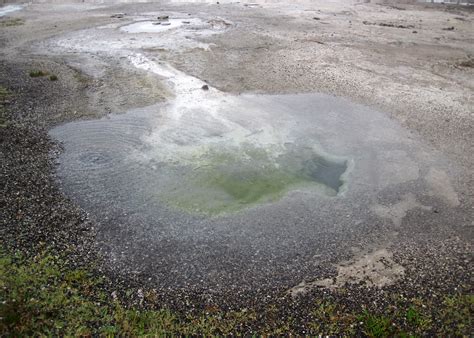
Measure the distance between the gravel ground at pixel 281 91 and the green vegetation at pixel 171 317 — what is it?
15 cm

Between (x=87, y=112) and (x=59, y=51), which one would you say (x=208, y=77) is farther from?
(x=59, y=51)

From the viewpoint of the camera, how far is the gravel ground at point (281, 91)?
20.5ft

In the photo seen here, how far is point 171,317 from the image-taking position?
18.6 feet

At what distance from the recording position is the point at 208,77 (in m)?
14.3

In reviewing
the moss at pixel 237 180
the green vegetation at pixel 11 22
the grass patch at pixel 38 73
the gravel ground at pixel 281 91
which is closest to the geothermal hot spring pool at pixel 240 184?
the moss at pixel 237 180

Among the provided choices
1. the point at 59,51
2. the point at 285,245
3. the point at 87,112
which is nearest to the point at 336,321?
the point at 285,245

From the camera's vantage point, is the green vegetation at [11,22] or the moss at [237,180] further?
the green vegetation at [11,22]

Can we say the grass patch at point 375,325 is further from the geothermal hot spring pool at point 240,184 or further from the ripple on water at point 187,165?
the ripple on water at point 187,165

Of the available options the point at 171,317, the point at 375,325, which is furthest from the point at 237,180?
the point at 375,325

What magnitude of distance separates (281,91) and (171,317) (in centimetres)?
960

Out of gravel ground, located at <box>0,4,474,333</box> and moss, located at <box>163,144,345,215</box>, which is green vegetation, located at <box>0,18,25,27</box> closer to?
gravel ground, located at <box>0,4,474,333</box>

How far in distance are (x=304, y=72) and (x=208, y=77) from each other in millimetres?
3802

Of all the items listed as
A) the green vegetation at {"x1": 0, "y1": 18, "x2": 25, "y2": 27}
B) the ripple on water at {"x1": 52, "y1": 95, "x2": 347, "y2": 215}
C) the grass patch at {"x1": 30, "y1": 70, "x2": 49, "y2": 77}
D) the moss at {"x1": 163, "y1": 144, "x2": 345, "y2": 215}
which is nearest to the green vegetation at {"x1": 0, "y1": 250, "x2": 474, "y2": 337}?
the ripple on water at {"x1": 52, "y1": 95, "x2": 347, "y2": 215}

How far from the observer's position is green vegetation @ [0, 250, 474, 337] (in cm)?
545
